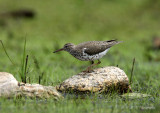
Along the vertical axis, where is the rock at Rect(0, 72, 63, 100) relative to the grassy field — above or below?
below

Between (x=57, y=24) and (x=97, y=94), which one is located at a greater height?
(x=57, y=24)

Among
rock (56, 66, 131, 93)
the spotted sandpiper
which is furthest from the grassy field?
the spotted sandpiper

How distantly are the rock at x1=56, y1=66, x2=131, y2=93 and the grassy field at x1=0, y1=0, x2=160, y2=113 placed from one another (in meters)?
0.32

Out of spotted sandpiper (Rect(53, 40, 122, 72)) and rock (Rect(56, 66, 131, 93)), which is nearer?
rock (Rect(56, 66, 131, 93))

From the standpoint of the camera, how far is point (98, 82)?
7.05 m

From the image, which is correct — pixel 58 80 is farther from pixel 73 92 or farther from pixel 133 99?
pixel 133 99

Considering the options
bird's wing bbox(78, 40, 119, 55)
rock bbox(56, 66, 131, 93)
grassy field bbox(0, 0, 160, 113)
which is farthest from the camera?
grassy field bbox(0, 0, 160, 113)

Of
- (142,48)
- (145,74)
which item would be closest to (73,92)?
(145,74)

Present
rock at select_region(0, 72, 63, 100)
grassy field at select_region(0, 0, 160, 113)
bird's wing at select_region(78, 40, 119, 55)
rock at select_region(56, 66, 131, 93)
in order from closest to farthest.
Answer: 1. rock at select_region(0, 72, 63, 100)
2. rock at select_region(56, 66, 131, 93)
3. bird's wing at select_region(78, 40, 119, 55)
4. grassy field at select_region(0, 0, 160, 113)

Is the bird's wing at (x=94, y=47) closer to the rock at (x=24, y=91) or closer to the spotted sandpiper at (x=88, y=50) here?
the spotted sandpiper at (x=88, y=50)

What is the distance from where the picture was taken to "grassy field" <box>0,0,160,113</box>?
8156mm

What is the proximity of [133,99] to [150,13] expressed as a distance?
499 inches

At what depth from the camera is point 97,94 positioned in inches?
270

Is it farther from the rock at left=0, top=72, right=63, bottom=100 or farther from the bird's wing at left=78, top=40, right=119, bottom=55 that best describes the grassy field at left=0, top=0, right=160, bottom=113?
the bird's wing at left=78, top=40, right=119, bottom=55
